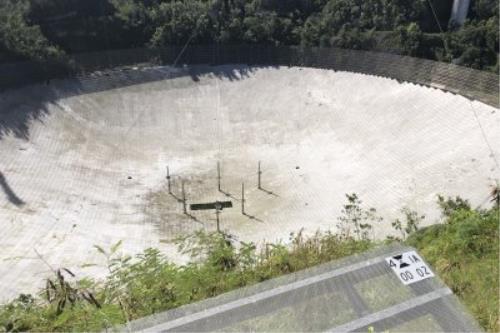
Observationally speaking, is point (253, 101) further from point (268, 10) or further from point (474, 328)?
point (474, 328)

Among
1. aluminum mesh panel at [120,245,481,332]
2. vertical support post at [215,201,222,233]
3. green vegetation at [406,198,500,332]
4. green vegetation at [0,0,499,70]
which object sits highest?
aluminum mesh panel at [120,245,481,332]

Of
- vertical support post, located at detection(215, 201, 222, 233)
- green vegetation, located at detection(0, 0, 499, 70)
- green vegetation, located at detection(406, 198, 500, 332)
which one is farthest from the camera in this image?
green vegetation, located at detection(0, 0, 499, 70)

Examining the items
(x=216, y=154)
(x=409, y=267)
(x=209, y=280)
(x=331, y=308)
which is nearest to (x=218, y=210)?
(x=216, y=154)

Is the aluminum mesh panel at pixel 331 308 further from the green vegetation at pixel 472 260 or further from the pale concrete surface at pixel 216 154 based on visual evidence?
the pale concrete surface at pixel 216 154

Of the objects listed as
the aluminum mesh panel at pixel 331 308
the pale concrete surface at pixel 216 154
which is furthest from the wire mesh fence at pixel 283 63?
the aluminum mesh panel at pixel 331 308

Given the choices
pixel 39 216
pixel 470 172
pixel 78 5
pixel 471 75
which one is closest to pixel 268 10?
pixel 78 5

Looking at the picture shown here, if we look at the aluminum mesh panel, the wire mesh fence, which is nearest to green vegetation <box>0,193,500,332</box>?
the aluminum mesh panel

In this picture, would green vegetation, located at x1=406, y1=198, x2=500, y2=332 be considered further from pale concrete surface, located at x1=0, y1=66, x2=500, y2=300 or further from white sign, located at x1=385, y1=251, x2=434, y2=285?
pale concrete surface, located at x1=0, y1=66, x2=500, y2=300
